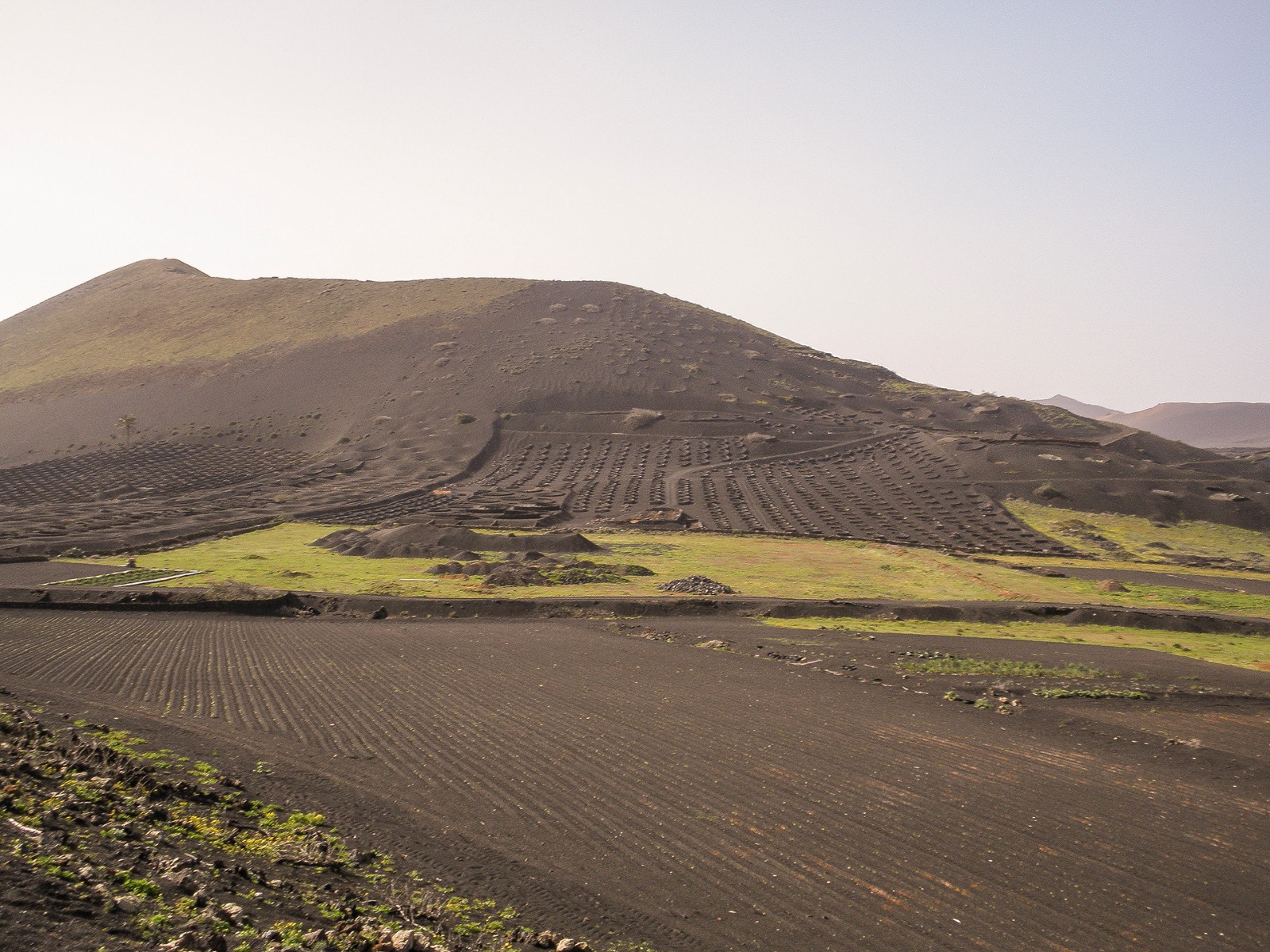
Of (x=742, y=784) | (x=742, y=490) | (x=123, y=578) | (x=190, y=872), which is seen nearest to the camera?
(x=190, y=872)

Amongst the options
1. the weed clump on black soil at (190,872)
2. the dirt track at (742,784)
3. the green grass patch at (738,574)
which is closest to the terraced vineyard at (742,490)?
the green grass patch at (738,574)

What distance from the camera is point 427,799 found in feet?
43.0

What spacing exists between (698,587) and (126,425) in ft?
264

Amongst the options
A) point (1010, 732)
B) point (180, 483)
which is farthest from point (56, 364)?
point (1010, 732)

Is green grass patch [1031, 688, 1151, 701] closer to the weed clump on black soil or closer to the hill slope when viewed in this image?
the weed clump on black soil

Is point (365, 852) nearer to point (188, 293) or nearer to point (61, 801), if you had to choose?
point (61, 801)

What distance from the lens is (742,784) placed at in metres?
14.2

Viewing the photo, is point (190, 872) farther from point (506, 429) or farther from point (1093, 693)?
point (506, 429)

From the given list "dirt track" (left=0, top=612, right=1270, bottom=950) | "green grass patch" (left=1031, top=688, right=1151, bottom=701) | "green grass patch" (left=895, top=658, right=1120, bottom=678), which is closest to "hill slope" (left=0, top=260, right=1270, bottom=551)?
"dirt track" (left=0, top=612, right=1270, bottom=950)

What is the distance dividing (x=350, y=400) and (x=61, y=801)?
319 feet

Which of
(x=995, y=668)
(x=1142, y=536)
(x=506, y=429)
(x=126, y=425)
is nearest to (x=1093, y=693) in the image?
(x=995, y=668)

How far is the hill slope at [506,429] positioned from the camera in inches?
2763

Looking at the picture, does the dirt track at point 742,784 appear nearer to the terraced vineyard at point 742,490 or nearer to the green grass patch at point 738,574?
the green grass patch at point 738,574

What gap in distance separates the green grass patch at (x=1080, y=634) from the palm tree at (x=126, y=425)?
8462 centimetres
